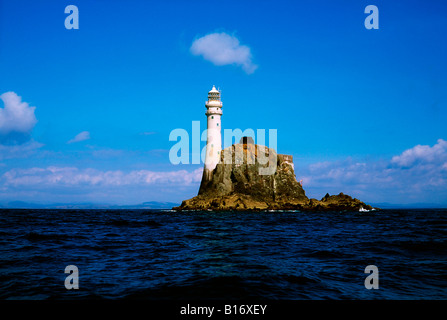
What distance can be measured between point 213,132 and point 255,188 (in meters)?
18.5

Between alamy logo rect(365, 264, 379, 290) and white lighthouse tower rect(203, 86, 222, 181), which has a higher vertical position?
white lighthouse tower rect(203, 86, 222, 181)

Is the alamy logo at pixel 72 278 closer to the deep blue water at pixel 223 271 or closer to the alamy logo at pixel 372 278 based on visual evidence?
the deep blue water at pixel 223 271

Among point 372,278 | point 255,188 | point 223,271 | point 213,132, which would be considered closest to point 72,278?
point 223,271

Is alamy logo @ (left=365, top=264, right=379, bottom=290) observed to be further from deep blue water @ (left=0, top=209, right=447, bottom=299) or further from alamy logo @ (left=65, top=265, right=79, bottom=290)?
alamy logo @ (left=65, top=265, right=79, bottom=290)

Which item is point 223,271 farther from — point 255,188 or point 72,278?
point 255,188

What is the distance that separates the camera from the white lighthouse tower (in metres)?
84.1

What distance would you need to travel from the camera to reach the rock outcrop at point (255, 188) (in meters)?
81.8

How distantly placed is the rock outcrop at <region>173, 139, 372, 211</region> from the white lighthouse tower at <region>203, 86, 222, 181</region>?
5.59ft

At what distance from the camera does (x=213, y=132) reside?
84562 mm

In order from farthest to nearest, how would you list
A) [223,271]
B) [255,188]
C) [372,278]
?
1. [255,188]
2. [223,271]
3. [372,278]

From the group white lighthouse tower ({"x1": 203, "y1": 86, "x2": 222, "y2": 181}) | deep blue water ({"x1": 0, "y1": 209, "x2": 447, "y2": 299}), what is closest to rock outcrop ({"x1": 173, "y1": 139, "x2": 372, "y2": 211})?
white lighthouse tower ({"x1": 203, "y1": 86, "x2": 222, "y2": 181})

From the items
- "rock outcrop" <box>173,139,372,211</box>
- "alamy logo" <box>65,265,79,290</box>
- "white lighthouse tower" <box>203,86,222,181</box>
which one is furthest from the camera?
"white lighthouse tower" <box>203,86,222,181</box>

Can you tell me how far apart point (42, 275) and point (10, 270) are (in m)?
1.54
